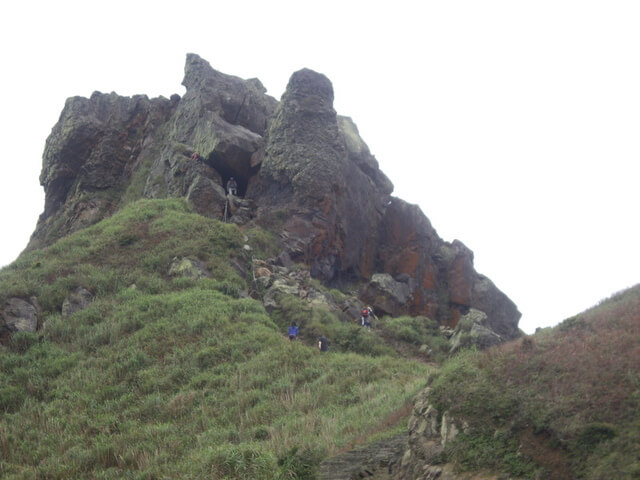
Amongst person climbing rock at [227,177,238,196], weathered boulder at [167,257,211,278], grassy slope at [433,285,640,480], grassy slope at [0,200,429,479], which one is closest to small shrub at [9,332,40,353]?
grassy slope at [0,200,429,479]

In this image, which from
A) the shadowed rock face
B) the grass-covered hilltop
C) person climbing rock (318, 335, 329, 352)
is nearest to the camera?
the grass-covered hilltop

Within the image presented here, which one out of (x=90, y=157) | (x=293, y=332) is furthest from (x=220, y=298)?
(x=90, y=157)

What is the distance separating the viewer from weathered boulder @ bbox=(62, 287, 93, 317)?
2373 centimetres

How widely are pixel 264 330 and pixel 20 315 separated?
9.82m

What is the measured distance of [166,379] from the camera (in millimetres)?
18188

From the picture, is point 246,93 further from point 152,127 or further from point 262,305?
point 262,305

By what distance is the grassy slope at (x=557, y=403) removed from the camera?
663 cm

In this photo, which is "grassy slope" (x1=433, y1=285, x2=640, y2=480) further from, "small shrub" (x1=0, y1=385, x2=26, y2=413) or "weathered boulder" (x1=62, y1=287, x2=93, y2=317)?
"weathered boulder" (x1=62, y1=287, x2=93, y2=317)

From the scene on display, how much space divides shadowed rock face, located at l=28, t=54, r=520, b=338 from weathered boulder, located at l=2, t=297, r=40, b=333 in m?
14.1

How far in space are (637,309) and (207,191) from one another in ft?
98.0

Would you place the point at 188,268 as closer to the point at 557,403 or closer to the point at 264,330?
the point at 264,330

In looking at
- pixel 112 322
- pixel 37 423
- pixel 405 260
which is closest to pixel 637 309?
pixel 37 423

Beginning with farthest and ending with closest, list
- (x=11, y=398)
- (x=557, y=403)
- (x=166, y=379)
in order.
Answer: (x=166, y=379)
(x=11, y=398)
(x=557, y=403)

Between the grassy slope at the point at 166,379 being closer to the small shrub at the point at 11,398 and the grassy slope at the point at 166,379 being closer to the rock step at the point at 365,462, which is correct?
the small shrub at the point at 11,398
